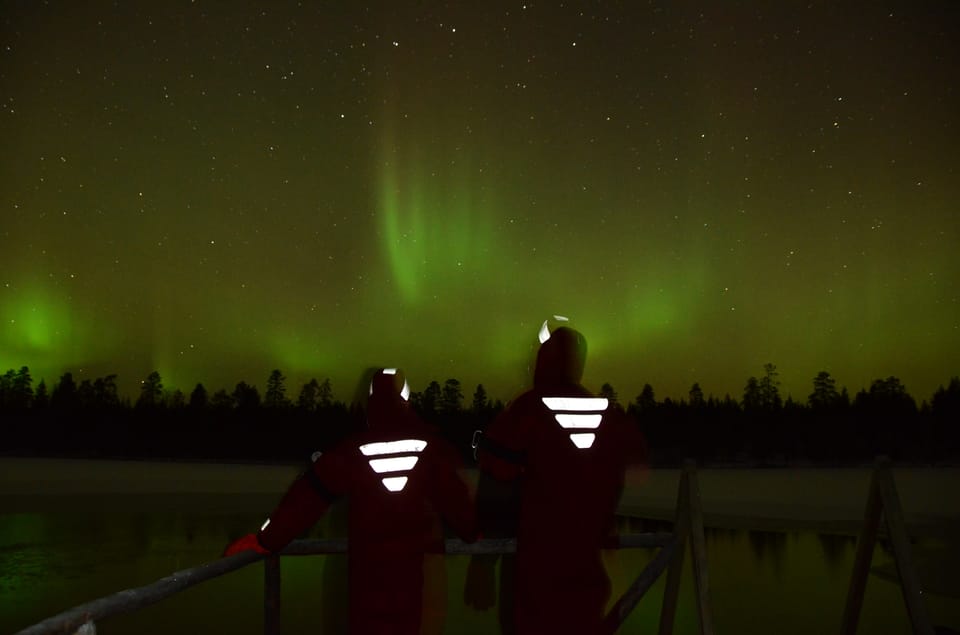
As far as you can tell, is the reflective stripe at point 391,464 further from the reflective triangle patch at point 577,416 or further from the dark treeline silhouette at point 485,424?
the dark treeline silhouette at point 485,424

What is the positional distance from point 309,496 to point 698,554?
2776 mm

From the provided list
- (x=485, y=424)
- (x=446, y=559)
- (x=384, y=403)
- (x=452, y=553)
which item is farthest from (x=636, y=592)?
(x=485, y=424)

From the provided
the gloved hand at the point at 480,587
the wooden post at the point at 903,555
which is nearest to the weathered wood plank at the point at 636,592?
the gloved hand at the point at 480,587

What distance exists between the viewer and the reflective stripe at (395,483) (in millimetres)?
3982

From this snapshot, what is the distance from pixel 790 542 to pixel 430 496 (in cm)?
3393

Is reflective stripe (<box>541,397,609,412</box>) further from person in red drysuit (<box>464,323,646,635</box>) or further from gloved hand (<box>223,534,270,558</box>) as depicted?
gloved hand (<box>223,534,270,558</box>)

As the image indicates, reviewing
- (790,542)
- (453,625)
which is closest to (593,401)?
(453,625)

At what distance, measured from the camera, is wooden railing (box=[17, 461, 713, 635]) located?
9.54 feet

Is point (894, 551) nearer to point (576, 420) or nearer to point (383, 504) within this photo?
point (576, 420)

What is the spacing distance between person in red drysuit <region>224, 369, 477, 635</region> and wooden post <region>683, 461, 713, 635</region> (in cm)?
202

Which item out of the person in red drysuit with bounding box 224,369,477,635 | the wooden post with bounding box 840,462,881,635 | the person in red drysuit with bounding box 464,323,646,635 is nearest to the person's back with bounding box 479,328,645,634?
the person in red drysuit with bounding box 464,323,646,635

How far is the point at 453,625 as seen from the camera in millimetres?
17938

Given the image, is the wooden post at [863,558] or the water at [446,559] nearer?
the wooden post at [863,558]

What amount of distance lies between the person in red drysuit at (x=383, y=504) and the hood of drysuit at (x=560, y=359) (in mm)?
633
